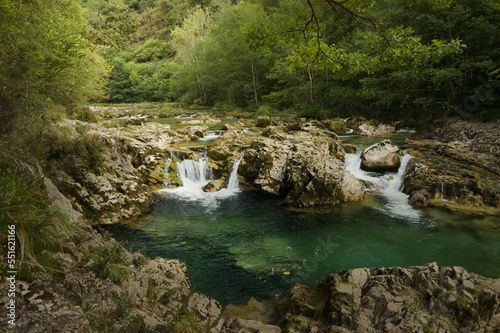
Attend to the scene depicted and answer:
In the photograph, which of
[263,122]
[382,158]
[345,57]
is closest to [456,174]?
[382,158]

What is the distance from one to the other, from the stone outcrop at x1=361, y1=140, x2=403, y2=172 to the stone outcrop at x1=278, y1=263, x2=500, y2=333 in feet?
28.4

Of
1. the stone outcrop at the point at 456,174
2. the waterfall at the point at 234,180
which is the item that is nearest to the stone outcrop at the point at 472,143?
the stone outcrop at the point at 456,174

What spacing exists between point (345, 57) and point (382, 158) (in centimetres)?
882

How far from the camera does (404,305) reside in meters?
4.01

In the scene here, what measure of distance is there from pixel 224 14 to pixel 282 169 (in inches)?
1209

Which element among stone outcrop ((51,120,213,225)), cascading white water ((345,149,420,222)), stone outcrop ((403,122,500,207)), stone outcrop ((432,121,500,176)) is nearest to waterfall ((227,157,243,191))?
stone outcrop ((51,120,213,225))

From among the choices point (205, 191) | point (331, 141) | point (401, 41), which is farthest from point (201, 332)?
point (331, 141)

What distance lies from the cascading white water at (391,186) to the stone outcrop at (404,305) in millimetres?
5205

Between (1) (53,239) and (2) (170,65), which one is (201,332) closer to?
(1) (53,239)

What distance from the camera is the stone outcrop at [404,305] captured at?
3.80 metres

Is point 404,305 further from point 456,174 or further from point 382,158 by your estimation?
point 382,158

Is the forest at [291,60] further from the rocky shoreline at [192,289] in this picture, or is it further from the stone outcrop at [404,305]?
the stone outcrop at [404,305]

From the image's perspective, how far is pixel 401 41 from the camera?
4.67m

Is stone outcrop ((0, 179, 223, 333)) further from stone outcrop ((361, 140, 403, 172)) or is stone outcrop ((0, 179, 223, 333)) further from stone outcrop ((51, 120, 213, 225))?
stone outcrop ((361, 140, 403, 172))
